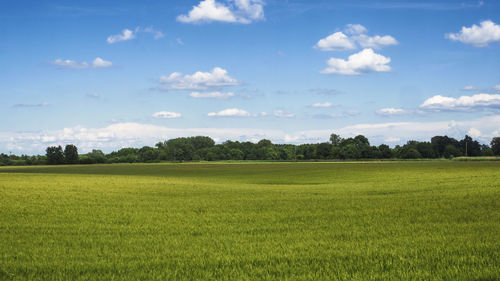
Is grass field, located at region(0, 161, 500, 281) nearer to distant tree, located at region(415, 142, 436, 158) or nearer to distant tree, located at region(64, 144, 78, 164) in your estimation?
distant tree, located at region(64, 144, 78, 164)

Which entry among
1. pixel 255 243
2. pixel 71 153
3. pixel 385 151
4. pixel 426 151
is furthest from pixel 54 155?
pixel 255 243

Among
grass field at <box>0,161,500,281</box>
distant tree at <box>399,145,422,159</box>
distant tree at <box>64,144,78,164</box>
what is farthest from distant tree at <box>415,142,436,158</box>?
grass field at <box>0,161,500,281</box>

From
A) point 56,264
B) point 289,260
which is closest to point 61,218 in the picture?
point 56,264

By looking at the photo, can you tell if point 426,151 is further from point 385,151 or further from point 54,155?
point 54,155

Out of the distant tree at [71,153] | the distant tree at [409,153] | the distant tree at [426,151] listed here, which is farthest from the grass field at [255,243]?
the distant tree at [426,151]

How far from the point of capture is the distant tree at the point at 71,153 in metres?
172

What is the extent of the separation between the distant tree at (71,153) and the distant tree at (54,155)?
1.63 m

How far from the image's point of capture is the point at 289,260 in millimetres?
10141

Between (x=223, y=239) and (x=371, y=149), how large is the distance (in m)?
182

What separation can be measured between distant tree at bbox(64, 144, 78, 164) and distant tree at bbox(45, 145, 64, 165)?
1.63m

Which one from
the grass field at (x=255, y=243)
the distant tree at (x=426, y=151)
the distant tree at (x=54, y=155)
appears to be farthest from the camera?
the distant tree at (x=426, y=151)

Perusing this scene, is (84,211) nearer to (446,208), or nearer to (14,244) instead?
(14,244)

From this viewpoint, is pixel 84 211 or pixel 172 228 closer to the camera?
pixel 172 228

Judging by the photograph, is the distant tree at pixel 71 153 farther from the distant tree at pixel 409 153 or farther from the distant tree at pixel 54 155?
the distant tree at pixel 409 153
